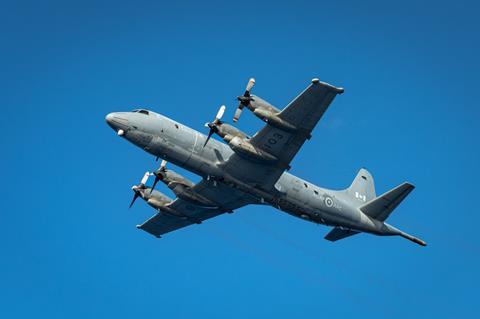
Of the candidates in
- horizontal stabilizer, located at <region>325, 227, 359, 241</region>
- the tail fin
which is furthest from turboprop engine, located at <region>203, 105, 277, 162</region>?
the tail fin

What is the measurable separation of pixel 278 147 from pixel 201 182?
7.49 m

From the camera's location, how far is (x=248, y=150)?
4891cm

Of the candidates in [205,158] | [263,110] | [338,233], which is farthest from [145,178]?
[338,233]

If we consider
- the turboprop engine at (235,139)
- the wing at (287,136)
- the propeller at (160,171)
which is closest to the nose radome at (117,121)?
the turboprop engine at (235,139)

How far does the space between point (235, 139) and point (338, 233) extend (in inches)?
512

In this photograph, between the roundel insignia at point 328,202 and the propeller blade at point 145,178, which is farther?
the propeller blade at point 145,178

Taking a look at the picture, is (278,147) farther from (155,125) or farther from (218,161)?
(155,125)

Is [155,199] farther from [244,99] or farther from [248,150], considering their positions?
[244,99]

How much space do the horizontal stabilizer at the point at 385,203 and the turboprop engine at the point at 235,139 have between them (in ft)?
→ 35.2

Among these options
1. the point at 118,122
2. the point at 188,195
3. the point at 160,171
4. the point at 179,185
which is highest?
the point at 118,122

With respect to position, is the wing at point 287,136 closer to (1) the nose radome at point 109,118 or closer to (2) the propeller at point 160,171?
(2) the propeller at point 160,171

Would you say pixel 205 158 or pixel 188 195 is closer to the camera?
pixel 205 158

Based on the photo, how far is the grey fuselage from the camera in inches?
1945

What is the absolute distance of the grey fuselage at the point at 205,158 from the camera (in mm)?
49406
